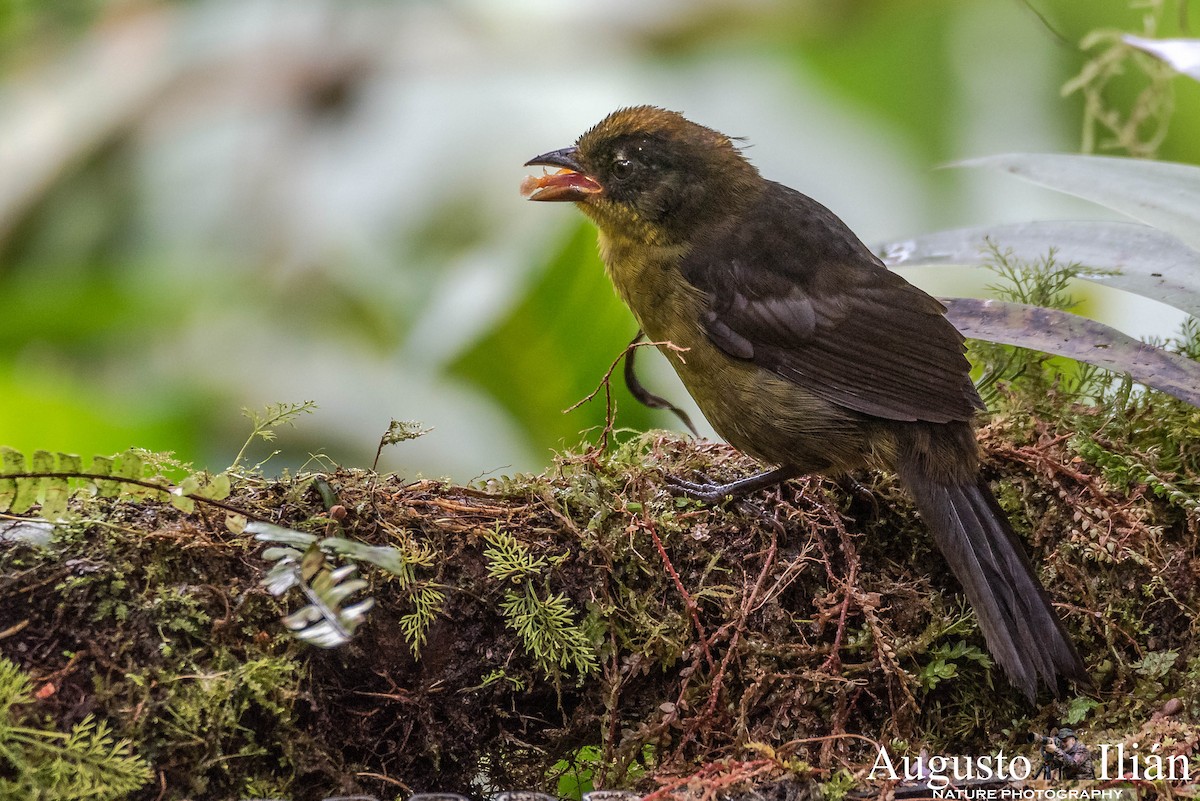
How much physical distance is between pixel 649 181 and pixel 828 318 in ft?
2.36

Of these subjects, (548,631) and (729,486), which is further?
(729,486)

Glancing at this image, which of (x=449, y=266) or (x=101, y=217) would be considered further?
(x=101, y=217)

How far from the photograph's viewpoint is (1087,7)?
19.7ft

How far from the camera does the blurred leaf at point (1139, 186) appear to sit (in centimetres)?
266

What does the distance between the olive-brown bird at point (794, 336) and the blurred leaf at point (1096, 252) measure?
14 cm

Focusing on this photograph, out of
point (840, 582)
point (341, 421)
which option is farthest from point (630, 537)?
point (341, 421)

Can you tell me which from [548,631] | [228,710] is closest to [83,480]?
[228,710]

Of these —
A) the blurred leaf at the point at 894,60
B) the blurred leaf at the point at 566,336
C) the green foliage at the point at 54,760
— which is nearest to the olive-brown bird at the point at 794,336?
the blurred leaf at the point at 566,336

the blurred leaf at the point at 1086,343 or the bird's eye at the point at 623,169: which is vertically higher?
the bird's eye at the point at 623,169

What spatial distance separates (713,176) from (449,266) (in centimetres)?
194

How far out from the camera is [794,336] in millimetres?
2930

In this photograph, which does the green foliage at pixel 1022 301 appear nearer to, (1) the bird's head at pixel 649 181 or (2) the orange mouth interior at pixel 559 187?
(1) the bird's head at pixel 649 181

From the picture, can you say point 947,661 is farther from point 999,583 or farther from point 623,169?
point 623,169

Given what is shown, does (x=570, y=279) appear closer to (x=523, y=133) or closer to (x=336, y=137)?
(x=523, y=133)
